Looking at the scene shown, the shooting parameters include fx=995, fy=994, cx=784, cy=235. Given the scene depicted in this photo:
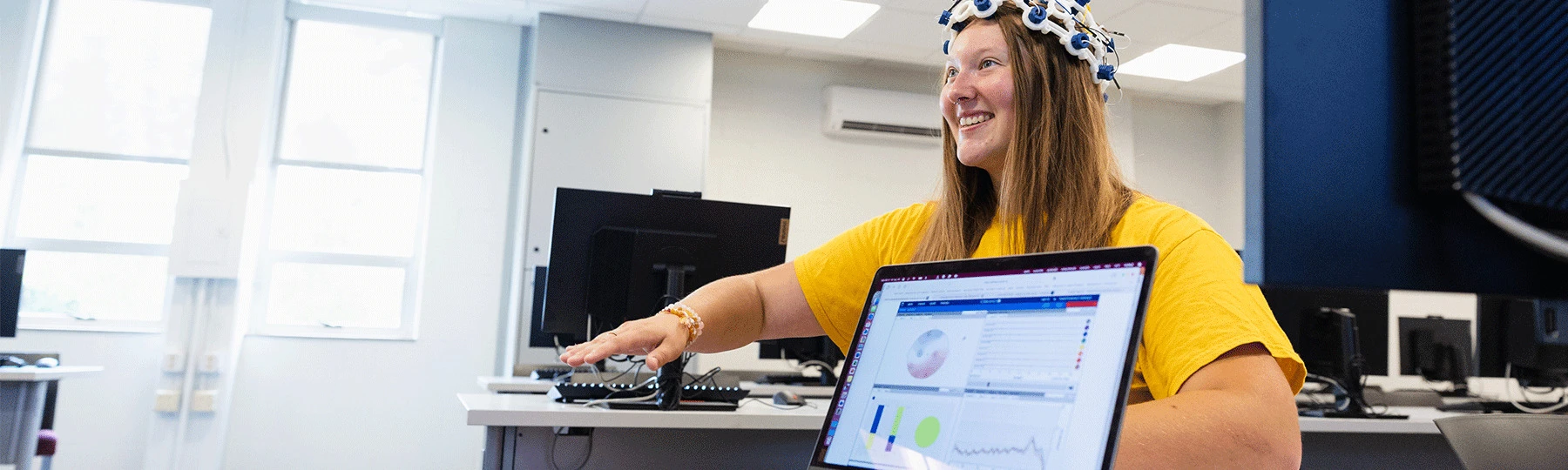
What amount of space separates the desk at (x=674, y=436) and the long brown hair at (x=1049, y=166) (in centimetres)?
116

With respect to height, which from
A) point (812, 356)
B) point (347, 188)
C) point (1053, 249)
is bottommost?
point (812, 356)

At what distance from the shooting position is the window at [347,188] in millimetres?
5160

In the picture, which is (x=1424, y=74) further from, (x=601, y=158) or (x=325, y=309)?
(x=325, y=309)

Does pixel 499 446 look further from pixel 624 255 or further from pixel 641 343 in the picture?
pixel 641 343

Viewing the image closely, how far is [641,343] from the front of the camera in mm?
1007

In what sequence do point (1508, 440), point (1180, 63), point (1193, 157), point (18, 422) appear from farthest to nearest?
point (1193, 157), point (1180, 63), point (18, 422), point (1508, 440)

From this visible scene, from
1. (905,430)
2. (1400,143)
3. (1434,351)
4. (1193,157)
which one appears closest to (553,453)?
(905,430)

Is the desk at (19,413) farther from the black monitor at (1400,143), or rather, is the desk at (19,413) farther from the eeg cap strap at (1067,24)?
the black monitor at (1400,143)

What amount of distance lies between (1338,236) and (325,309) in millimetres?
5457

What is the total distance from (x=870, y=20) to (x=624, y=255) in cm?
302

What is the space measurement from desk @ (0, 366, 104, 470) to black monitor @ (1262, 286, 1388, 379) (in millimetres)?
4158

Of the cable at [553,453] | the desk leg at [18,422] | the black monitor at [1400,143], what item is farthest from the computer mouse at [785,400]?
the desk leg at [18,422]

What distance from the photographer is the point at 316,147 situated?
17.2 feet

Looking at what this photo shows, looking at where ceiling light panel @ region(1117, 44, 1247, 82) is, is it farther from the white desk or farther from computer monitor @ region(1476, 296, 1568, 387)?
the white desk
